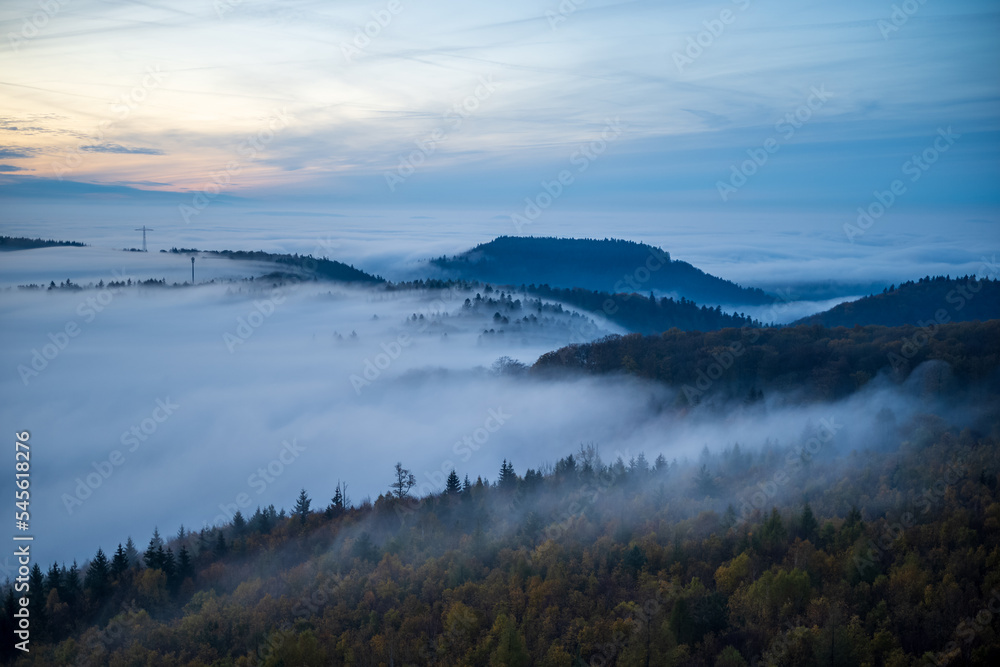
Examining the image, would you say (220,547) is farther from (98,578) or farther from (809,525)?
(809,525)

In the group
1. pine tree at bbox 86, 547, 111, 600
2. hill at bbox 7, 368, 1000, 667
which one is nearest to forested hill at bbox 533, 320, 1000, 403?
hill at bbox 7, 368, 1000, 667

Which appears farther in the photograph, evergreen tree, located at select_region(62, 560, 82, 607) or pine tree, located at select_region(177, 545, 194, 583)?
pine tree, located at select_region(177, 545, 194, 583)

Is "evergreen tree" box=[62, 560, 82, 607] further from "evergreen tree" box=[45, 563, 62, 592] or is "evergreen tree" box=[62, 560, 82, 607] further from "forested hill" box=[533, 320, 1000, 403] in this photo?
"forested hill" box=[533, 320, 1000, 403]

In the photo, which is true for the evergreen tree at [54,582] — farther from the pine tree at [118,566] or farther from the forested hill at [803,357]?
the forested hill at [803,357]

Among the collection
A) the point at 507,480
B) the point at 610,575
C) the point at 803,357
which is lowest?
the point at 610,575

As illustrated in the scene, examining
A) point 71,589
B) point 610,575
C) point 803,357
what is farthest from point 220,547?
point 803,357
